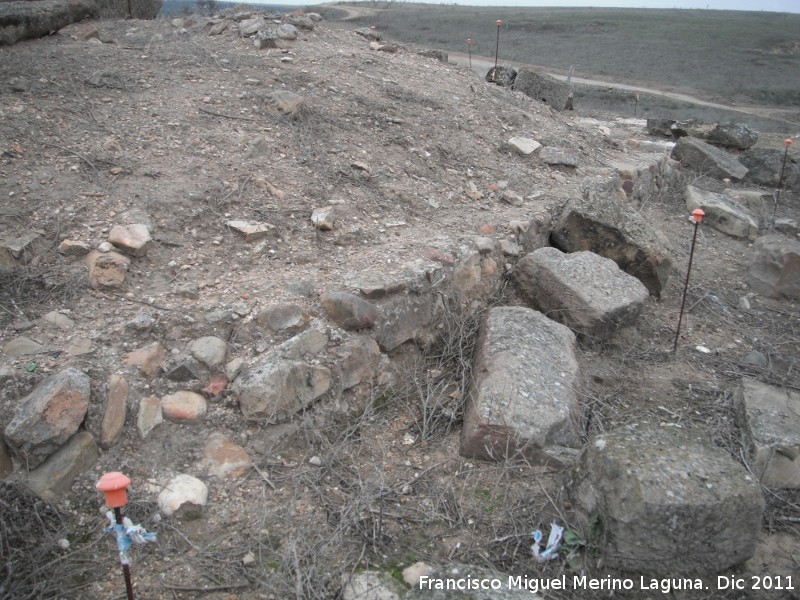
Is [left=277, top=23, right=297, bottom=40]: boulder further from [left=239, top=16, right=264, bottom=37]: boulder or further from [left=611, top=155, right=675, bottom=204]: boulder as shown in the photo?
[left=611, top=155, right=675, bottom=204]: boulder

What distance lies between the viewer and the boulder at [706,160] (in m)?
7.43

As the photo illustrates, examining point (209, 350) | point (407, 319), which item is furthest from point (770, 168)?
point (209, 350)

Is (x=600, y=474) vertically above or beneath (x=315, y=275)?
beneath

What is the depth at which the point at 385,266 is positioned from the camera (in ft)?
11.8

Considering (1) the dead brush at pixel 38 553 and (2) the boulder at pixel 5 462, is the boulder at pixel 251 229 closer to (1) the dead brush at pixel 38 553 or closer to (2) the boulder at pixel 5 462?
(2) the boulder at pixel 5 462

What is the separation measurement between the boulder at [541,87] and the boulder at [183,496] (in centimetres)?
768

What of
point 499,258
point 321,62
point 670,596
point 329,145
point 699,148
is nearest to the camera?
point 670,596

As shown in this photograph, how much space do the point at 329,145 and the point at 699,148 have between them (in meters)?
5.28

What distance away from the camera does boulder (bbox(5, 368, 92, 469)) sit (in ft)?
8.01

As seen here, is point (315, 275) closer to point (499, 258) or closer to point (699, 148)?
point (499, 258)

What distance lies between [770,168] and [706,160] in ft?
2.75

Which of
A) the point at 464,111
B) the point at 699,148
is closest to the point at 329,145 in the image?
the point at 464,111

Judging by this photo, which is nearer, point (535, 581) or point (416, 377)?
point (535, 581)

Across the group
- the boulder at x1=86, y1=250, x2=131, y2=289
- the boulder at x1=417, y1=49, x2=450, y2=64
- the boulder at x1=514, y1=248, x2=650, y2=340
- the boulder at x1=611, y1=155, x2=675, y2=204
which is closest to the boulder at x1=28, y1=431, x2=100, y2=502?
the boulder at x1=86, y1=250, x2=131, y2=289
